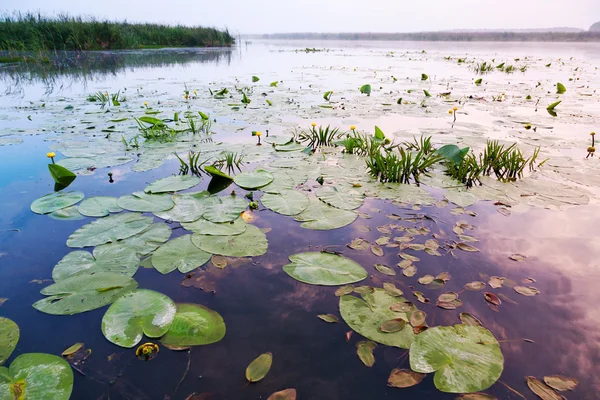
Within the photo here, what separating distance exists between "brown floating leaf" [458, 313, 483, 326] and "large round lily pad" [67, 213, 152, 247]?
1.77 metres

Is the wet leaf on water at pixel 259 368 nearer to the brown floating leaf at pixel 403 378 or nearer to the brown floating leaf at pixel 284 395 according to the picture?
the brown floating leaf at pixel 284 395

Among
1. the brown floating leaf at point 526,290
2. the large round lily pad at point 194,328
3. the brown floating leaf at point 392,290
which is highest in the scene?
the brown floating leaf at point 526,290

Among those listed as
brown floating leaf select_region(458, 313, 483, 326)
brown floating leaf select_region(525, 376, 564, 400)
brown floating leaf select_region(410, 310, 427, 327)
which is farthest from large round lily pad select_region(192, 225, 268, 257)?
brown floating leaf select_region(525, 376, 564, 400)

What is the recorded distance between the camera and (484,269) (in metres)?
1.62

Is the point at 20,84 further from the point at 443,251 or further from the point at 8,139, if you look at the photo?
the point at 443,251

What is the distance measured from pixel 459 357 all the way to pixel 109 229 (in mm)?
1924

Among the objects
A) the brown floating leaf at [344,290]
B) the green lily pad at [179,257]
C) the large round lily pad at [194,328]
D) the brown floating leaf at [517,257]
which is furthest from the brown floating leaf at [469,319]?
the green lily pad at [179,257]

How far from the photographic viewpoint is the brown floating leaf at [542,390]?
3.35 ft

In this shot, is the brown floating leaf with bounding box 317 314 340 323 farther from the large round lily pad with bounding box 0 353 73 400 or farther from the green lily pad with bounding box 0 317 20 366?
the green lily pad with bounding box 0 317 20 366

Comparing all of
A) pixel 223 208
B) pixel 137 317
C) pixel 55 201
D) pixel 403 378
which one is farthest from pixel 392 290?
pixel 55 201

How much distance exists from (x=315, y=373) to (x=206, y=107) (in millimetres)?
5120

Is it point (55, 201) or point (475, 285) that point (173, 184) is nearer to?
point (55, 201)

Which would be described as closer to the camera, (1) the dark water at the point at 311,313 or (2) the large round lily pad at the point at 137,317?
(1) the dark water at the point at 311,313

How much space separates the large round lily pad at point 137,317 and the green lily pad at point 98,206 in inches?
36.0
